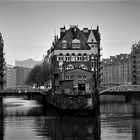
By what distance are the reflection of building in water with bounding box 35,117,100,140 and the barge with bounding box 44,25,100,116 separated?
6.21 meters

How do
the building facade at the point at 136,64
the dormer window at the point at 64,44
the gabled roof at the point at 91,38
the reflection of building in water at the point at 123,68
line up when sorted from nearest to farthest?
the dormer window at the point at 64,44 → the gabled roof at the point at 91,38 → the building facade at the point at 136,64 → the reflection of building in water at the point at 123,68

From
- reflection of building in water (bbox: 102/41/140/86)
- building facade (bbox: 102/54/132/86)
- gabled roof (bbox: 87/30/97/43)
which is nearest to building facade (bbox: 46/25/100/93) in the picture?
gabled roof (bbox: 87/30/97/43)

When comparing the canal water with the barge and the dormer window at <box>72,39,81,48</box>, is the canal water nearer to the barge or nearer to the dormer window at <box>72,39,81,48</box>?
the barge

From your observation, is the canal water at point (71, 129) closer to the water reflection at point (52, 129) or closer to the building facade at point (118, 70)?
the water reflection at point (52, 129)

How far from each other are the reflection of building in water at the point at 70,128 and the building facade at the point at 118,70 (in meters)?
95.7

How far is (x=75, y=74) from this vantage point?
82750mm

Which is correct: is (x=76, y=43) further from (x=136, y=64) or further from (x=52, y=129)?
(x=52, y=129)

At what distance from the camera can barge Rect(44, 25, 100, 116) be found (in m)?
73.2

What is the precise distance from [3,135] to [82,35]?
192 ft

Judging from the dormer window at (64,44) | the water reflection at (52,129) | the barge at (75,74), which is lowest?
the water reflection at (52,129)

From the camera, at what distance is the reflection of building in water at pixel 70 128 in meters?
49.9

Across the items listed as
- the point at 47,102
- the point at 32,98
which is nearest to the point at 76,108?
the point at 47,102

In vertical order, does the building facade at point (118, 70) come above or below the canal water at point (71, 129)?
above

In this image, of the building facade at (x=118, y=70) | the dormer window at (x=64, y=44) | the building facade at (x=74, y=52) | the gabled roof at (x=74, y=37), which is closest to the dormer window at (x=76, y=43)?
the building facade at (x=74, y=52)
